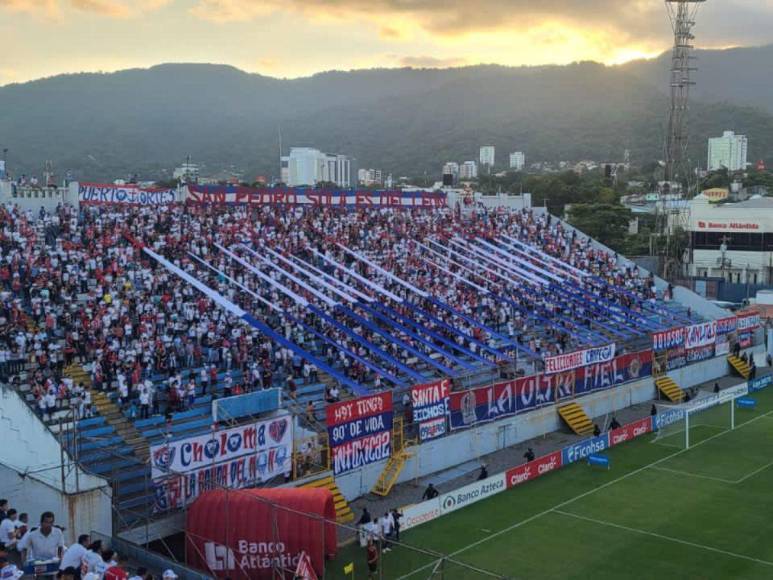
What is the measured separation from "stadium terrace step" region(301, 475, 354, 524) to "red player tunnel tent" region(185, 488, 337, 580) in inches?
177

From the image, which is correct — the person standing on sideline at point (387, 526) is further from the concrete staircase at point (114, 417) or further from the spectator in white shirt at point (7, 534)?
the spectator in white shirt at point (7, 534)

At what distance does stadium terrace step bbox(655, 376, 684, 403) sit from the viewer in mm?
45188

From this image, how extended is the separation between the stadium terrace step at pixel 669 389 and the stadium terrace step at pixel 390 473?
65.7 feet

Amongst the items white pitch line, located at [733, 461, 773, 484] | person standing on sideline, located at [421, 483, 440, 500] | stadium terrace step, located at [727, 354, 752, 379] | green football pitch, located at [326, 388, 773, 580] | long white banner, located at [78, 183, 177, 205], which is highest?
long white banner, located at [78, 183, 177, 205]

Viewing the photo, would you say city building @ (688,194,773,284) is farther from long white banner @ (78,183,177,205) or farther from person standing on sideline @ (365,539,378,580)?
person standing on sideline @ (365,539,378,580)

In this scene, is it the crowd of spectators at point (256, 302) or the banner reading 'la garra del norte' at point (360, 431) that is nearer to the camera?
the banner reading 'la garra del norte' at point (360, 431)

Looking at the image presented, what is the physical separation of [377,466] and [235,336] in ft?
27.2

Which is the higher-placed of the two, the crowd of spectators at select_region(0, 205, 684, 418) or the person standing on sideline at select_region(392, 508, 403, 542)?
the crowd of spectators at select_region(0, 205, 684, 418)

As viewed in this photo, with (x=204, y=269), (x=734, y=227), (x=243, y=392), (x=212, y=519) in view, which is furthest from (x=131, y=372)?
(x=734, y=227)

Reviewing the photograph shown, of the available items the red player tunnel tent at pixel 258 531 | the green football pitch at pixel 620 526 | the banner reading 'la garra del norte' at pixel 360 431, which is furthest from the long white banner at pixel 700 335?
the red player tunnel tent at pixel 258 531

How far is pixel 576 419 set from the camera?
127ft

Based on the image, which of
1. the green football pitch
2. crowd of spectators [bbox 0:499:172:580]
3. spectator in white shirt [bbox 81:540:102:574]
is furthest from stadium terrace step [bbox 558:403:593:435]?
Result: spectator in white shirt [bbox 81:540:102:574]

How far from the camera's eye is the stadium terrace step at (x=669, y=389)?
1779 inches

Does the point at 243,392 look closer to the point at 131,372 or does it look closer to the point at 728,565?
the point at 131,372
